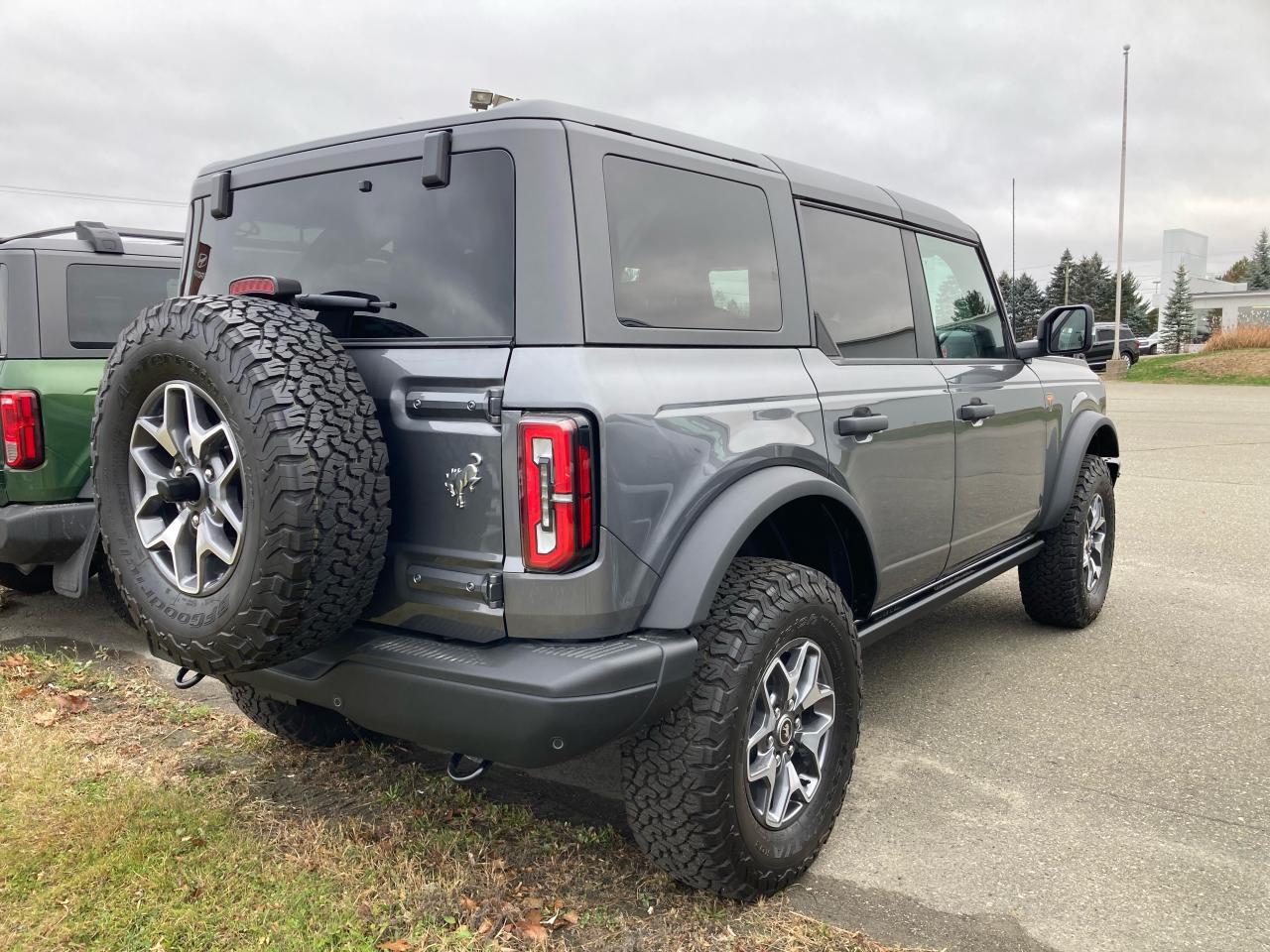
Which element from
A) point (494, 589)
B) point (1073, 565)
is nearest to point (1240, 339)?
point (1073, 565)

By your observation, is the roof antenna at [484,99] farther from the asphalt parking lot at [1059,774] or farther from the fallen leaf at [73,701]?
the fallen leaf at [73,701]

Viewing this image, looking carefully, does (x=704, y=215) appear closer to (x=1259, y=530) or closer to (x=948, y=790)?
(x=948, y=790)

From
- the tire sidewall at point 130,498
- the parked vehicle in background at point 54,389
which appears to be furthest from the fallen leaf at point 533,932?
the parked vehicle in background at point 54,389

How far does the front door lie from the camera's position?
3.90 meters

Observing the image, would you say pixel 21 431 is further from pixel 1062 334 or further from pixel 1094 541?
pixel 1094 541

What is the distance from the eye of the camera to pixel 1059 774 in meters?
3.44

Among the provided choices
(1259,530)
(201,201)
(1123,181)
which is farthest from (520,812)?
(1123,181)

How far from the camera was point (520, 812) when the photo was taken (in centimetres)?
312

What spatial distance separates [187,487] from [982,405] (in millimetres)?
2968

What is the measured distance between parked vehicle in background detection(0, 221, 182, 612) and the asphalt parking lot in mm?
665

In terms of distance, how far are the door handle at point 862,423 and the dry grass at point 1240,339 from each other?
109 ft

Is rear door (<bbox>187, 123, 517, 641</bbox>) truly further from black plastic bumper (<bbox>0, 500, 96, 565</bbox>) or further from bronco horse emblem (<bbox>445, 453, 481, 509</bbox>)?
black plastic bumper (<bbox>0, 500, 96, 565</bbox>)

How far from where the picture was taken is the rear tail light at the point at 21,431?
15.0 ft

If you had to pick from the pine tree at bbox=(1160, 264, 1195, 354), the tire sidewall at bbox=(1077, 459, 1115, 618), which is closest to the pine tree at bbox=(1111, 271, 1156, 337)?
the pine tree at bbox=(1160, 264, 1195, 354)
